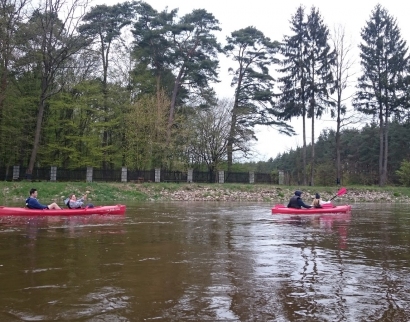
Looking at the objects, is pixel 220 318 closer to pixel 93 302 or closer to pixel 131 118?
pixel 93 302

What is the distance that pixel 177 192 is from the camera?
29.0 m

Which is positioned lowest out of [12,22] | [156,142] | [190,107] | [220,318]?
[220,318]

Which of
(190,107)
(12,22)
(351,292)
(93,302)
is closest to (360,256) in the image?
(351,292)

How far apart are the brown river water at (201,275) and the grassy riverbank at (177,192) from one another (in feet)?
47.8

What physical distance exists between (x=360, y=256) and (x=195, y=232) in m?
4.47

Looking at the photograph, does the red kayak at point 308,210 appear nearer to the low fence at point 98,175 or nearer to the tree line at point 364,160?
the low fence at point 98,175

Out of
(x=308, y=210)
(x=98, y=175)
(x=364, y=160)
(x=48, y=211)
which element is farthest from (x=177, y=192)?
(x=364, y=160)

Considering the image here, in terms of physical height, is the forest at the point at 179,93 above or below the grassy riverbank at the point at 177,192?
above

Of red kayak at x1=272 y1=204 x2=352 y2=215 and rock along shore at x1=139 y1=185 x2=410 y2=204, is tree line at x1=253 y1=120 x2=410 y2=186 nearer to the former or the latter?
rock along shore at x1=139 y1=185 x2=410 y2=204

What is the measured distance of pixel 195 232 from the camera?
10938 mm

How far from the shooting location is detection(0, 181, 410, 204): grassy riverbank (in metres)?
25.3

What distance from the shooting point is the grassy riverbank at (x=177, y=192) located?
25.3 m

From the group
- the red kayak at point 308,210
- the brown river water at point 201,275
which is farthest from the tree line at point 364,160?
the brown river water at point 201,275

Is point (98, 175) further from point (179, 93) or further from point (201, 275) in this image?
point (201, 275)
